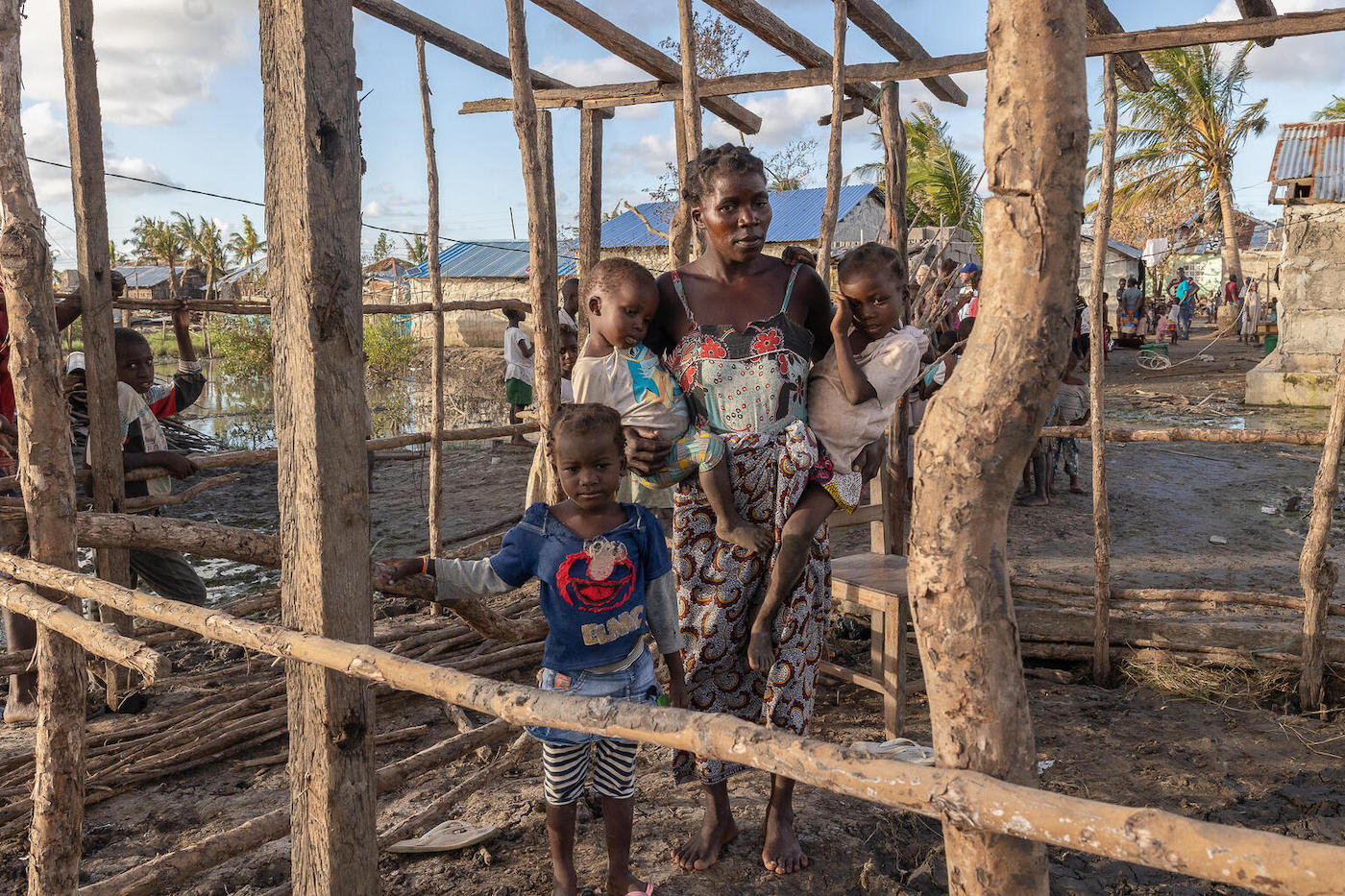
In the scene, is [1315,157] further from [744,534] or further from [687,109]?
[744,534]

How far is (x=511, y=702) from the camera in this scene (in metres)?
1.70

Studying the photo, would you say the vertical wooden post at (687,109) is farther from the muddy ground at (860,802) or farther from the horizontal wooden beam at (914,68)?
the muddy ground at (860,802)

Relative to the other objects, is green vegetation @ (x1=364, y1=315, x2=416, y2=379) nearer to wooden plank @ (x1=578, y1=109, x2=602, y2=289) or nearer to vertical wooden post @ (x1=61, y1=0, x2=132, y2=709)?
wooden plank @ (x1=578, y1=109, x2=602, y2=289)

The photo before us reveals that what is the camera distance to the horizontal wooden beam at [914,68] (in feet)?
14.8

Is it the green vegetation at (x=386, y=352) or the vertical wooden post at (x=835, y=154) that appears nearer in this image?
the vertical wooden post at (x=835, y=154)

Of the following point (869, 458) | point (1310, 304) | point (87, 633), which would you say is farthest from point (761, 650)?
point (1310, 304)

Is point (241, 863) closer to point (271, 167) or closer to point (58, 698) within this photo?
point (58, 698)

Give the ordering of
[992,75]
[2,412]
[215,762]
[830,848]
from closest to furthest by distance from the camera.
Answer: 1. [992,75]
2. [830,848]
3. [215,762]
4. [2,412]

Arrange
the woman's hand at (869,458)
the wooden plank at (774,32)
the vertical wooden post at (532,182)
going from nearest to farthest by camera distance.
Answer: the woman's hand at (869,458), the vertical wooden post at (532,182), the wooden plank at (774,32)

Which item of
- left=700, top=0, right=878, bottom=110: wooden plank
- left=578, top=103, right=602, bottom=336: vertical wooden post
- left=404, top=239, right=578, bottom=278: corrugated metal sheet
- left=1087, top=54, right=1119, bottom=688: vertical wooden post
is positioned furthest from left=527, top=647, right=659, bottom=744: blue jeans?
left=404, top=239, right=578, bottom=278: corrugated metal sheet

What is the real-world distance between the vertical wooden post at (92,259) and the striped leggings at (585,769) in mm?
2420

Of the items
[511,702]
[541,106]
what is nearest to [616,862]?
[511,702]

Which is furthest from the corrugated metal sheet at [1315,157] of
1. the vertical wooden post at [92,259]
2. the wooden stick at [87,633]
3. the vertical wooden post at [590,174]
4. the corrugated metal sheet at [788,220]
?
the wooden stick at [87,633]

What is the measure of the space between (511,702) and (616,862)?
0.98 m
